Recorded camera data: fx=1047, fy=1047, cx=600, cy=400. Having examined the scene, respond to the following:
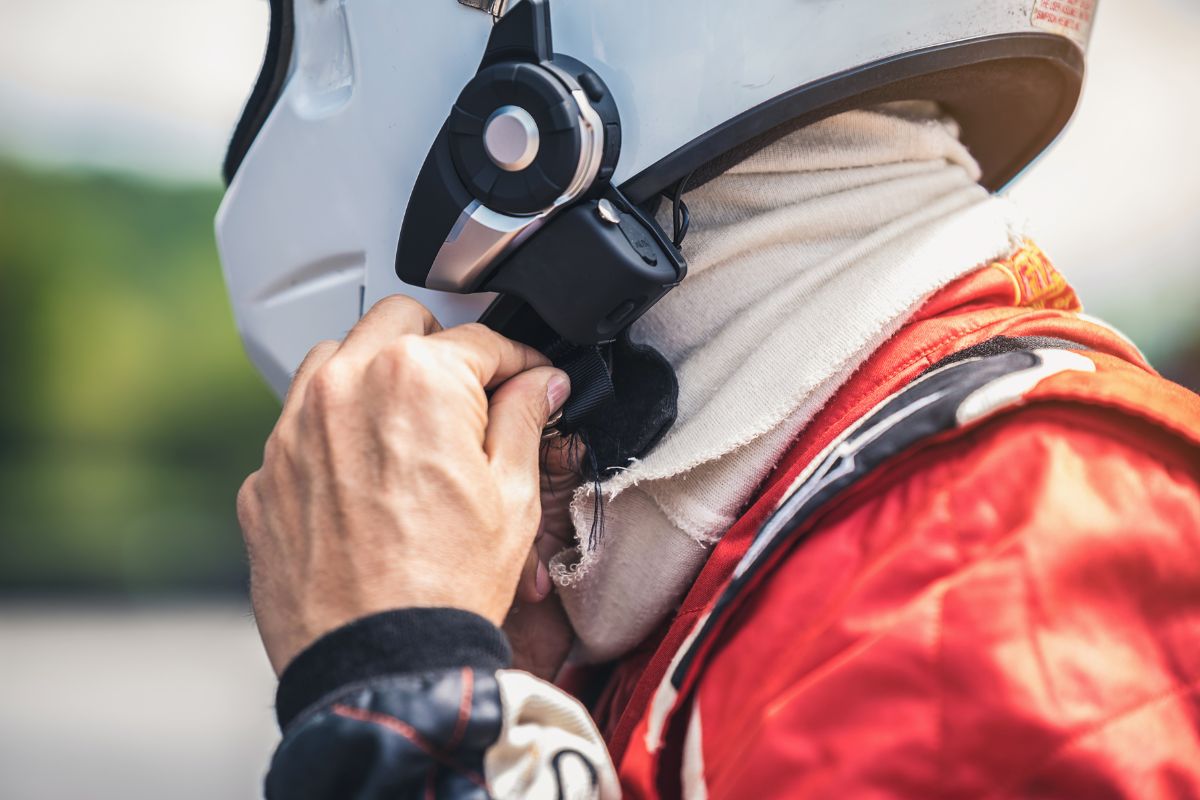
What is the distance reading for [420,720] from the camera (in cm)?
66

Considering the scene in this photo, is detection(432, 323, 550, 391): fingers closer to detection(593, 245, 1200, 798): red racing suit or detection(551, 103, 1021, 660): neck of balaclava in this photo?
detection(551, 103, 1021, 660): neck of balaclava

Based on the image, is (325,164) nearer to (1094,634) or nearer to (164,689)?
(1094,634)

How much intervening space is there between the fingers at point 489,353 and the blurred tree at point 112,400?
687 cm

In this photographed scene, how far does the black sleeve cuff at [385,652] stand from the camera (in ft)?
2.25

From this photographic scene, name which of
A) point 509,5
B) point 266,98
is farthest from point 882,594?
point 266,98

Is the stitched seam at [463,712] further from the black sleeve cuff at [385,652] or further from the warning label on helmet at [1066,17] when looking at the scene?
the warning label on helmet at [1066,17]

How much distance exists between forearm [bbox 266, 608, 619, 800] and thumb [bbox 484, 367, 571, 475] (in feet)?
0.47

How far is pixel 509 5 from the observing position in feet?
2.99

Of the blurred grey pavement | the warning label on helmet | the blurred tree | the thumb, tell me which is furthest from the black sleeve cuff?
the blurred tree

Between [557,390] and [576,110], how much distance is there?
230mm

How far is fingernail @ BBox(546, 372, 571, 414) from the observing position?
880mm

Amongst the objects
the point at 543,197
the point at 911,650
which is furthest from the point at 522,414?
the point at 911,650

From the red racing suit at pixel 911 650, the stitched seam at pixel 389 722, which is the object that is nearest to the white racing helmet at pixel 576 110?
the red racing suit at pixel 911 650

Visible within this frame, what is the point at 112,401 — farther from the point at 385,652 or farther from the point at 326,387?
the point at 385,652
